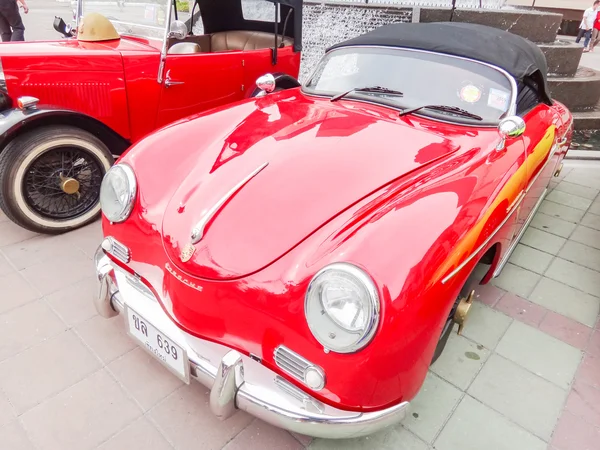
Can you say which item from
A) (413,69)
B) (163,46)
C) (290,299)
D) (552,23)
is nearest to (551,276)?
(413,69)

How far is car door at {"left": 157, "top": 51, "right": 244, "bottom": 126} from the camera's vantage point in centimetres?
363

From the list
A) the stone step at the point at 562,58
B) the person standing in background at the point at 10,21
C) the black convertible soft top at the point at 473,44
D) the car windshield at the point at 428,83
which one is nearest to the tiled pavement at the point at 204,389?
the car windshield at the point at 428,83

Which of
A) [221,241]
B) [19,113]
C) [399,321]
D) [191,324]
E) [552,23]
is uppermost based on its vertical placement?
[552,23]

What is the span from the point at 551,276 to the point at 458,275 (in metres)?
2.01

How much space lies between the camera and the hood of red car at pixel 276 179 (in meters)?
1.66

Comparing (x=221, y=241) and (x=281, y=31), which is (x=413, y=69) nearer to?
(x=221, y=241)

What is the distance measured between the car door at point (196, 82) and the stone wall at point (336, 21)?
3.22 m

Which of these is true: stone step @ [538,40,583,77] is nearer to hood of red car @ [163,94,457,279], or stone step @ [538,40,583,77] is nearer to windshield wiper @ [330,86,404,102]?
windshield wiper @ [330,86,404,102]

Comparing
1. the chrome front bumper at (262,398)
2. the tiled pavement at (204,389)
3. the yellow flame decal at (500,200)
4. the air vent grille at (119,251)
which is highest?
the yellow flame decal at (500,200)

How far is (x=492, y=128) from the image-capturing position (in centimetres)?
235

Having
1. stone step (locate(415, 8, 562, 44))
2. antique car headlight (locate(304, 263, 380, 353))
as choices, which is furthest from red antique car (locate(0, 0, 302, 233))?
stone step (locate(415, 8, 562, 44))

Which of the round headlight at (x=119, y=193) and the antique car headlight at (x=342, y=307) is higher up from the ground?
the round headlight at (x=119, y=193)

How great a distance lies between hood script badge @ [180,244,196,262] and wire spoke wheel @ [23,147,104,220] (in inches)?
76.1

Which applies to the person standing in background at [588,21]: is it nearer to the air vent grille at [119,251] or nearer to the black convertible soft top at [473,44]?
the black convertible soft top at [473,44]
